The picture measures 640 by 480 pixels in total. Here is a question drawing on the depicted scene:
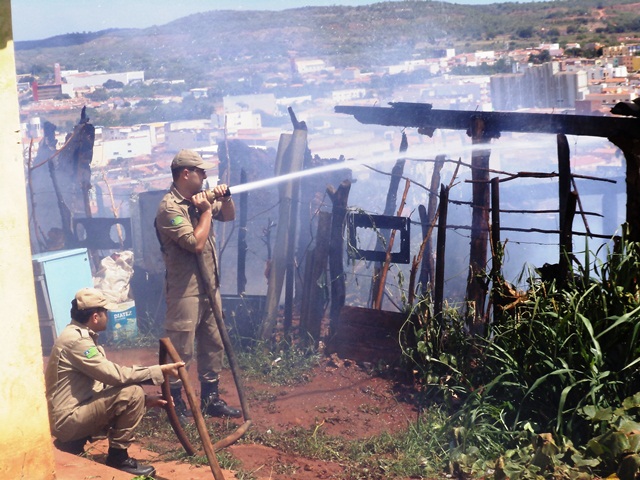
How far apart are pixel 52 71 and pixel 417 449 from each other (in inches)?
1377

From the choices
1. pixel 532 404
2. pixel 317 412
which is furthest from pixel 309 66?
pixel 532 404

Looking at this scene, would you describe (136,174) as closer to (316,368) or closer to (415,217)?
(415,217)

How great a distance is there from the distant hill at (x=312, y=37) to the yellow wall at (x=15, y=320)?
31105mm

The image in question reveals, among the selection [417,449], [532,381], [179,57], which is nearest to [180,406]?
[417,449]

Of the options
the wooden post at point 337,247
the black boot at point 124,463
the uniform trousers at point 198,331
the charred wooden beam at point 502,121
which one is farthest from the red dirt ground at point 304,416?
the charred wooden beam at point 502,121

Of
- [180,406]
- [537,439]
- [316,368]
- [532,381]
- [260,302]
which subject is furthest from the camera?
[260,302]

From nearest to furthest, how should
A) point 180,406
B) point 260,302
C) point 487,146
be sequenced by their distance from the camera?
point 180,406 → point 487,146 → point 260,302

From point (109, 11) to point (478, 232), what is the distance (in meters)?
43.1

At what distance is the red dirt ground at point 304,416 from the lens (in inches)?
211

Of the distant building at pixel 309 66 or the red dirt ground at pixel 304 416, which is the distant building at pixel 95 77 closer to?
the distant building at pixel 309 66

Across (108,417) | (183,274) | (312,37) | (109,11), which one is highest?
(109,11)

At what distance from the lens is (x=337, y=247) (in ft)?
27.0

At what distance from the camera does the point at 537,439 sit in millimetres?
4871

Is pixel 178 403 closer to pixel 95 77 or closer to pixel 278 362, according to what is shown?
pixel 278 362
